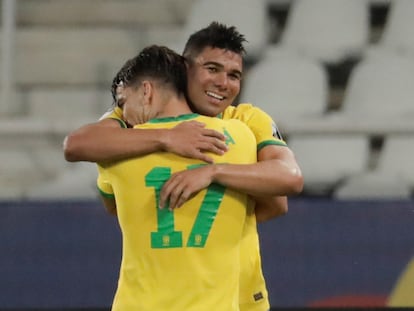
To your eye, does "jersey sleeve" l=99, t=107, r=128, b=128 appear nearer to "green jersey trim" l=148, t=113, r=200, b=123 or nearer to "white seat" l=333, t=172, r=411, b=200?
"green jersey trim" l=148, t=113, r=200, b=123

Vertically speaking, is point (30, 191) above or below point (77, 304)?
above

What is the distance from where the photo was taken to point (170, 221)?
166 centimetres

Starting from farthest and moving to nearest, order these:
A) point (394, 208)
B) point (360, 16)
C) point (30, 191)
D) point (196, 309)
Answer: point (360, 16) → point (30, 191) → point (394, 208) → point (196, 309)

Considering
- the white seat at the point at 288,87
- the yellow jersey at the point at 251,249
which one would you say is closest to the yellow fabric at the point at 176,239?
the yellow jersey at the point at 251,249

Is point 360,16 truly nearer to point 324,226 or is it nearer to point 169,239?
point 324,226

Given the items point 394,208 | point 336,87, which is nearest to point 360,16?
point 336,87

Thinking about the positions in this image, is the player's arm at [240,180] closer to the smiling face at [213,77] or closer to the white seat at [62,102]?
the smiling face at [213,77]

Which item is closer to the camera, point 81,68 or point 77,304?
point 77,304

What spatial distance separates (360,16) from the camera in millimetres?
3941

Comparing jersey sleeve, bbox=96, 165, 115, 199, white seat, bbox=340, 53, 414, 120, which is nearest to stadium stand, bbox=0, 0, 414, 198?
white seat, bbox=340, 53, 414, 120

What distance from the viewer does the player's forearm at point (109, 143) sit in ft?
5.44

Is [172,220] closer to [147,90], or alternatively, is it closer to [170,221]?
Answer: [170,221]

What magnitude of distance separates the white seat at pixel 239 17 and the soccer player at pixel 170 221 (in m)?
2.25

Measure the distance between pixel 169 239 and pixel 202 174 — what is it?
0.39 ft
